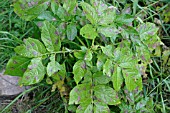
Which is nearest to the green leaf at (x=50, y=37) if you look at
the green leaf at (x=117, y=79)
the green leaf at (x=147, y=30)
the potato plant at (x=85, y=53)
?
the potato plant at (x=85, y=53)

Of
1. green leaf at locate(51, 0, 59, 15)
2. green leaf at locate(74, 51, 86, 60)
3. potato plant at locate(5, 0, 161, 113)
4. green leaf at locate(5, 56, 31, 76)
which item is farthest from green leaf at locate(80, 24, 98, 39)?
green leaf at locate(5, 56, 31, 76)

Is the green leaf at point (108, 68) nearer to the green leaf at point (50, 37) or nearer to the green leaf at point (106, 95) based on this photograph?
the green leaf at point (106, 95)

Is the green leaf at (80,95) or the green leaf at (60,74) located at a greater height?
the green leaf at (60,74)

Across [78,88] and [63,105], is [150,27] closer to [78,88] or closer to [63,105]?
[78,88]

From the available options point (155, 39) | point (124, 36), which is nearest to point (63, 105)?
point (124, 36)

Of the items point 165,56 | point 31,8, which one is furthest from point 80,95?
point 165,56

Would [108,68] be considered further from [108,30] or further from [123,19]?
[123,19]
